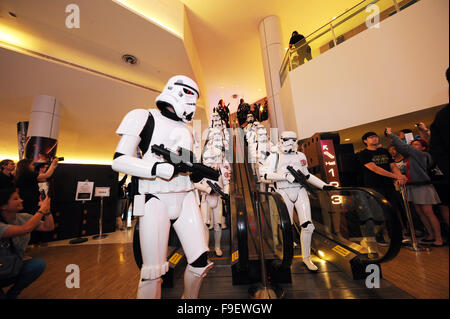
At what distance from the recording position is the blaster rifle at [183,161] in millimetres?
1149

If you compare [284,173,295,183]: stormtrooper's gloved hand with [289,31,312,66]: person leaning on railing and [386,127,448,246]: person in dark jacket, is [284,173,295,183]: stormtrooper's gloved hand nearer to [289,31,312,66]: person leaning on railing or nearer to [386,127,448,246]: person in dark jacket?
[386,127,448,246]: person in dark jacket

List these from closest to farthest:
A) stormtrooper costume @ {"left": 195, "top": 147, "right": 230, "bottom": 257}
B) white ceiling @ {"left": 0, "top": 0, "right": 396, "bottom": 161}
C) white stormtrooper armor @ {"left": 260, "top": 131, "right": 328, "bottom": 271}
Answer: white stormtrooper armor @ {"left": 260, "top": 131, "right": 328, "bottom": 271}, stormtrooper costume @ {"left": 195, "top": 147, "right": 230, "bottom": 257}, white ceiling @ {"left": 0, "top": 0, "right": 396, "bottom": 161}

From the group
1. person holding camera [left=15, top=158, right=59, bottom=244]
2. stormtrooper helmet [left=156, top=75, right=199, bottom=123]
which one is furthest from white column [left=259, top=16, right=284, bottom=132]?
person holding camera [left=15, top=158, right=59, bottom=244]

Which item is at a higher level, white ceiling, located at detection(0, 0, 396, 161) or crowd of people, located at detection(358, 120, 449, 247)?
white ceiling, located at detection(0, 0, 396, 161)

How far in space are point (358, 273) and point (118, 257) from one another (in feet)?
12.2

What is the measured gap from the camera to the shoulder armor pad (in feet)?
3.92

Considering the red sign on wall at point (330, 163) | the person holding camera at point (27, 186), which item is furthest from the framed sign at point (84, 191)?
the red sign on wall at point (330, 163)

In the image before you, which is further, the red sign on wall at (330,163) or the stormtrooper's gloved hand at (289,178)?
the red sign on wall at (330,163)

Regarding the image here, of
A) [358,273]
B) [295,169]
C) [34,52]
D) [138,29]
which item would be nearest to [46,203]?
[295,169]

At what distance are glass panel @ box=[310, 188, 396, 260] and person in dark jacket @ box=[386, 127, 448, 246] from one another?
126 cm

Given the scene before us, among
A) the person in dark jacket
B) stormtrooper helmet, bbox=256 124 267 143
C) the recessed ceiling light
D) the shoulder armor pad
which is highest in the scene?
the recessed ceiling light

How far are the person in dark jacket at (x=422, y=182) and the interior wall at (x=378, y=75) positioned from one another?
0.24m

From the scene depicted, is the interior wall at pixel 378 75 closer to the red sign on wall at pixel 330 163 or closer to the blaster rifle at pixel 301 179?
the red sign on wall at pixel 330 163

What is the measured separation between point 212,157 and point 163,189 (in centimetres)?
282
